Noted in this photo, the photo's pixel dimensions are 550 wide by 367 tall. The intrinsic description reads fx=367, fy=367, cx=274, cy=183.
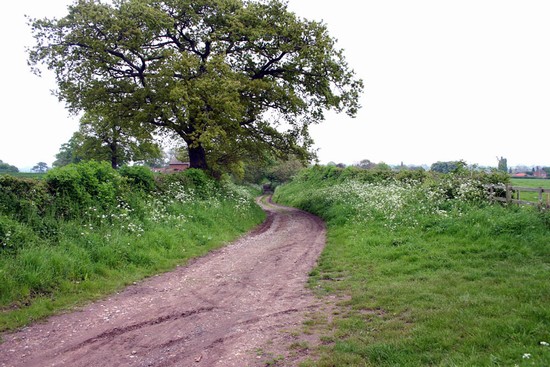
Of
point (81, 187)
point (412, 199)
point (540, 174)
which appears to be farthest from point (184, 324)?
point (540, 174)

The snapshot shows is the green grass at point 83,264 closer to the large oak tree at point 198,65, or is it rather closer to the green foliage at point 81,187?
the green foliage at point 81,187

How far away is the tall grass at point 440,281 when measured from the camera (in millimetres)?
4492

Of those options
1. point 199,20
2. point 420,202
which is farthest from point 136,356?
point 199,20

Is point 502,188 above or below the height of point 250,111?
below

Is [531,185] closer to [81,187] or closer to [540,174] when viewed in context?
[540,174]

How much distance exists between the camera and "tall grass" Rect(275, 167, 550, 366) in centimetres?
449

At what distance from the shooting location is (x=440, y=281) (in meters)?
7.24

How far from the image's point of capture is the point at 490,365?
3.92 m

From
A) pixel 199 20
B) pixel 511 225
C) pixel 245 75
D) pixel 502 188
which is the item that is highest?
pixel 199 20

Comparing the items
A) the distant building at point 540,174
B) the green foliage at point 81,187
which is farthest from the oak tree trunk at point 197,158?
the distant building at point 540,174

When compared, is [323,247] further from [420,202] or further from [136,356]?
[136,356]

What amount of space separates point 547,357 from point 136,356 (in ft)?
16.0

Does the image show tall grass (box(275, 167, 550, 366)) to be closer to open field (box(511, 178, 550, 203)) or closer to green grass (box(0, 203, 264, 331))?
open field (box(511, 178, 550, 203))

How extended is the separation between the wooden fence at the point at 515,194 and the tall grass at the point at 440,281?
1.36 ft
